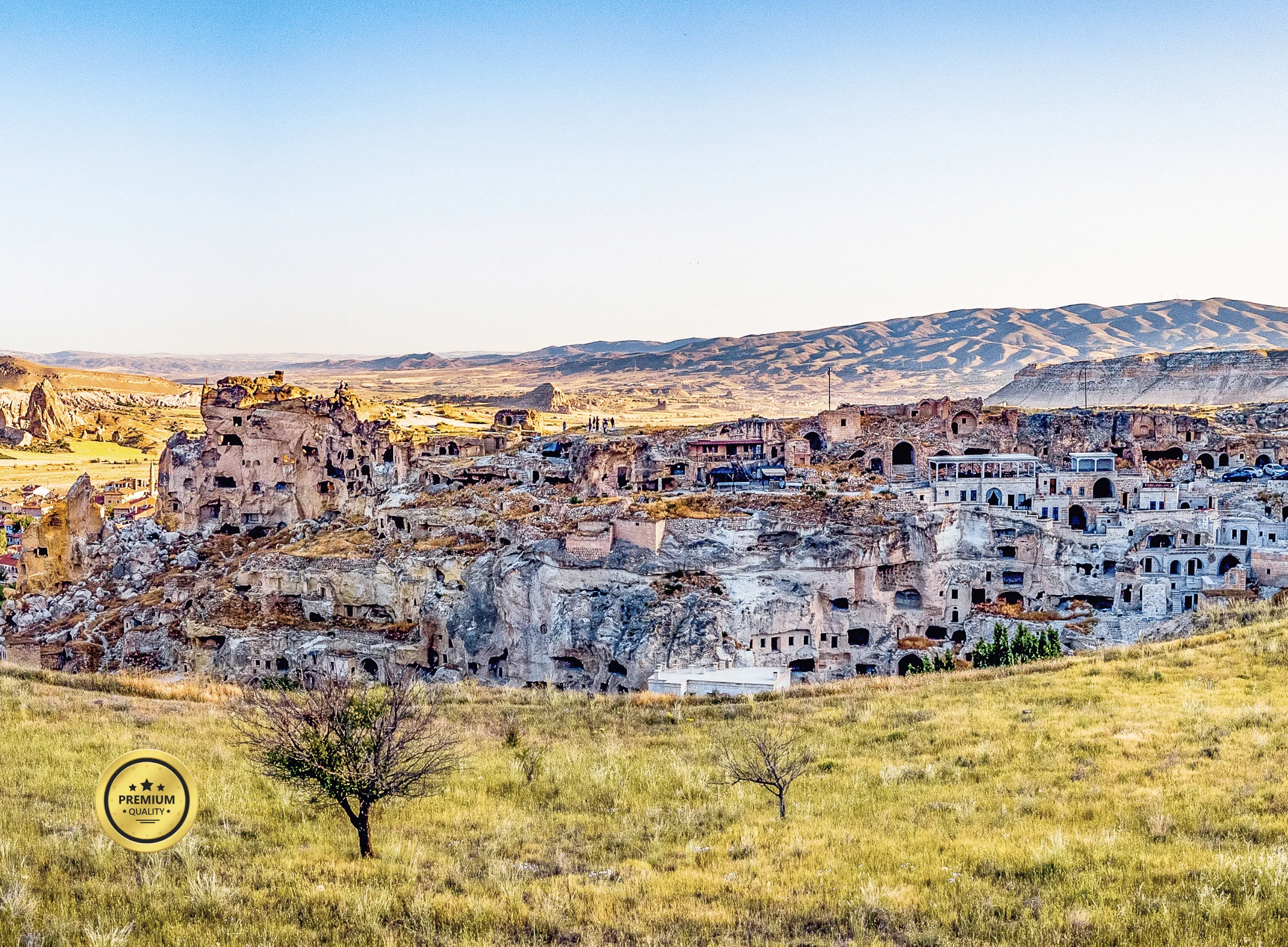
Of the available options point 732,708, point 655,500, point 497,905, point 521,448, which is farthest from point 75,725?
point 521,448

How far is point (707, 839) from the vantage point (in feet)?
32.5

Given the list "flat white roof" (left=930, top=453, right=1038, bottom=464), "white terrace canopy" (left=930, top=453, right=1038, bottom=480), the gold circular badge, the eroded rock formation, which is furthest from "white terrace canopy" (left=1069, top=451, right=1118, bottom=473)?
the gold circular badge

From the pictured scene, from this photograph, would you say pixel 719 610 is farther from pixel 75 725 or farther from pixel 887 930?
pixel 887 930

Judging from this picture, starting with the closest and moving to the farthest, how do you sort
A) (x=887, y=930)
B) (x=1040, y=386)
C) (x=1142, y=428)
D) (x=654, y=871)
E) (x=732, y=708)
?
(x=887, y=930)
(x=654, y=871)
(x=732, y=708)
(x=1142, y=428)
(x=1040, y=386)

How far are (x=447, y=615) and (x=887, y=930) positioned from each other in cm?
2859

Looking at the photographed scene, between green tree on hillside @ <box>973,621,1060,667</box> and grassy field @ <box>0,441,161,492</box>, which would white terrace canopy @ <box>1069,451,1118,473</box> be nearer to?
green tree on hillside @ <box>973,621,1060,667</box>

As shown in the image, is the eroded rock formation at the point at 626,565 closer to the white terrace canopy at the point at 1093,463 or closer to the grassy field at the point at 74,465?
the white terrace canopy at the point at 1093,463

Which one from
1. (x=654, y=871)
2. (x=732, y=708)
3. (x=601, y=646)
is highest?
(x=654, y=871)

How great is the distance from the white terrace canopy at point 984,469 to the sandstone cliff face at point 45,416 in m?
90.5

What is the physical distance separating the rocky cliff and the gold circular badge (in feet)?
329

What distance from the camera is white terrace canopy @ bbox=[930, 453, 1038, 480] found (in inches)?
1598

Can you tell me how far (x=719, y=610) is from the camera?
3272cm

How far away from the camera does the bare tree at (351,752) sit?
31.3ft

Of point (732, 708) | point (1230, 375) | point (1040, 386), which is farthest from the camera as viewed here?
point (1040, 386)
